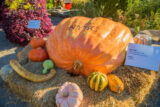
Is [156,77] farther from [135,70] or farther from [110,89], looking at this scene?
[110,89]

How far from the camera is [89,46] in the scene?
81.2 inches

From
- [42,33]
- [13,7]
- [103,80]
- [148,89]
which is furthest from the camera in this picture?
[42,33]

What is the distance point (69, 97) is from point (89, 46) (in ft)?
2.74

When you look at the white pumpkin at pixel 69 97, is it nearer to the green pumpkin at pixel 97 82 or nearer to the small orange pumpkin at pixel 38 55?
the green pumpkin at pixel 97 82

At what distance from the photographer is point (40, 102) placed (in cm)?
199

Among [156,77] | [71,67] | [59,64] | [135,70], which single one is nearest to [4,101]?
[59,64]

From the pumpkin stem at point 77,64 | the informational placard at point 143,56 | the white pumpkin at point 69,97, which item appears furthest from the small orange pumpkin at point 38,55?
the informational placard at point 143,56

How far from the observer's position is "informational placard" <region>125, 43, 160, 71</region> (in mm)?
2199

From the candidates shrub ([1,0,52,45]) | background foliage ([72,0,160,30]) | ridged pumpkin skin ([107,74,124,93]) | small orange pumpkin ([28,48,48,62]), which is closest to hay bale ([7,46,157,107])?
ridged pumpkin skin ([107,74,124,93])

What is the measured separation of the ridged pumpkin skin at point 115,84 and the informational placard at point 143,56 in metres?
0.41

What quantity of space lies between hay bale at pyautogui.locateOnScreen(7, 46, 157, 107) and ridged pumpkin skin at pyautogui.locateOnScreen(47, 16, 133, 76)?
0.19 m

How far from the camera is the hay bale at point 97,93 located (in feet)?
6.36

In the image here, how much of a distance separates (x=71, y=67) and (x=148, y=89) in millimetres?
1381

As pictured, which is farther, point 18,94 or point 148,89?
point 18,94
